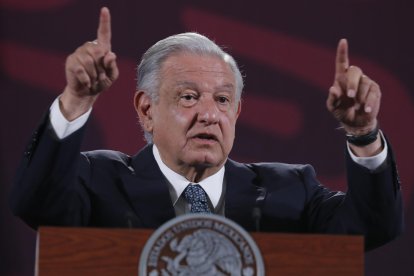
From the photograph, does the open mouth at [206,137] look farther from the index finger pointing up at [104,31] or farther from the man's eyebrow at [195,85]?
the index finger pointing up at [104,31]

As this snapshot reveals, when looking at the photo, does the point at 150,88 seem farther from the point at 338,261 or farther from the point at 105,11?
the point at 338,261

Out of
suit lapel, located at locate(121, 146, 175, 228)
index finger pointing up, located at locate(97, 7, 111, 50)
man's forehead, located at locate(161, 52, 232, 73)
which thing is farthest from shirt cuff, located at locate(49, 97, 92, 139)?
man's forehead, located at locate(161, 52, 232, 73)

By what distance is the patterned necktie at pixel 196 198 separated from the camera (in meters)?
1.98

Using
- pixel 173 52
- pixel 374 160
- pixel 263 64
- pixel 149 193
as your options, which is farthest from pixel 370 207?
pixel 263 64

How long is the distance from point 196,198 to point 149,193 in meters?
0.11

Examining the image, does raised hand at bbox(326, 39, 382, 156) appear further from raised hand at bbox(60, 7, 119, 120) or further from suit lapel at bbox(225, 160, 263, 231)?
raised hand at bbox(60, 7, 119, 120)

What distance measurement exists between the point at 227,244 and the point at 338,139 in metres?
1.58

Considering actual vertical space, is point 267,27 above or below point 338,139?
above

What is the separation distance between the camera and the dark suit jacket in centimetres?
176

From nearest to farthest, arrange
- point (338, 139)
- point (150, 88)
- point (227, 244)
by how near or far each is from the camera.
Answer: point (227, 244) → point (150, 88) → point (338, 139)

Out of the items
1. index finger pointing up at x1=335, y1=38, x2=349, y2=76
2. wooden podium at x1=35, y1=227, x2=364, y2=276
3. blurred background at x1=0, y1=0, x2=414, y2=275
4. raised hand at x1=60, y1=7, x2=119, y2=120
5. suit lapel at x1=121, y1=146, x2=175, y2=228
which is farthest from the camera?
blurred background at x1=0, y1=0, x2=414, y2=275

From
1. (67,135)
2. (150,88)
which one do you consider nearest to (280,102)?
(150,88)

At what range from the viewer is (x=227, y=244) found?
1463mm

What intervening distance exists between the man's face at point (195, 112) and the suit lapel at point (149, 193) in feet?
0.23
